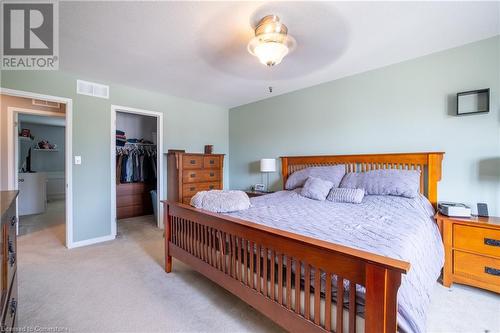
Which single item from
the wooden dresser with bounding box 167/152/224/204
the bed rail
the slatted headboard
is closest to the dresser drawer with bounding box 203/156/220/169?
the wooden dresser with bounding box 167/152/224/204

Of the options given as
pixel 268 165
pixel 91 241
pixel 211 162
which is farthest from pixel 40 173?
pixel 268 165

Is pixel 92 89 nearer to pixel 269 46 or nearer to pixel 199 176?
pixel 199 176

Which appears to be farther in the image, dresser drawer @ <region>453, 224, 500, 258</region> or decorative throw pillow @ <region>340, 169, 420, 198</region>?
decorative throw pillow @ <region>340, 169, 420, 198</region>

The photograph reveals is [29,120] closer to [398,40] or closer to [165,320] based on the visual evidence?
[165,320]

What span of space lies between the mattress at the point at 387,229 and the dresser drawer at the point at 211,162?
1956mm

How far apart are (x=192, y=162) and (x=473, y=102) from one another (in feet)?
12.0

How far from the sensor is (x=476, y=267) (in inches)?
78.4

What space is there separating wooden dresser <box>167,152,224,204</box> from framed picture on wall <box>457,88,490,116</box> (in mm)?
3432

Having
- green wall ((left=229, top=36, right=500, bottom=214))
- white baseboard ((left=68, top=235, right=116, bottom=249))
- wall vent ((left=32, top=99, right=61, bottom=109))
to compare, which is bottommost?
white baseboard ((left=68, top=235, right=116, bottom=249))

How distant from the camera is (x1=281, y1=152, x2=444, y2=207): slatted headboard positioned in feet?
8.01

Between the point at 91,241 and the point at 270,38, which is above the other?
the point at 270,38

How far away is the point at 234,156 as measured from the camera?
492 cm

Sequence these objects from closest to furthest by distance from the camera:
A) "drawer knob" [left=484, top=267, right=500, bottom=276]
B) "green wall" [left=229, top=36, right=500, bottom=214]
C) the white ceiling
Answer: the white ceiling → "drawer knob" [left=484, top=267, right=500, bottom=276] → "green wall" [left=229, top=36, right=500, bottom=214]

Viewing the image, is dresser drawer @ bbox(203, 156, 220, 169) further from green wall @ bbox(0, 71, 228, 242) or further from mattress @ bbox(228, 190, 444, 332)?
mattress @ bbox(228, 190, 444, 332)
